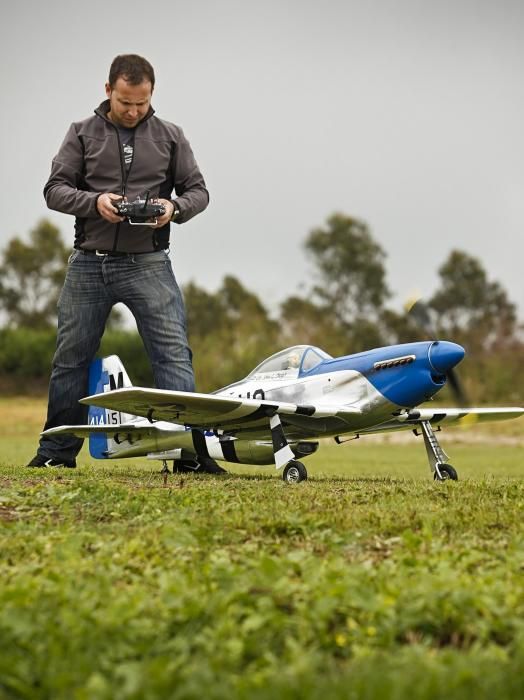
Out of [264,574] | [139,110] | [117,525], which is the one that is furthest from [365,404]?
[264,574]

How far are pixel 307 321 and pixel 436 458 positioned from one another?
42050mm

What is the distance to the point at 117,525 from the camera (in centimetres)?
479

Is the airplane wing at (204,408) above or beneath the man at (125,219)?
beneath

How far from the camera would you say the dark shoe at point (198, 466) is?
29.9 feet

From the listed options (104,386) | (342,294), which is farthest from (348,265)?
(104,386)

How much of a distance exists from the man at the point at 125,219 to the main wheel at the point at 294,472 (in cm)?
119

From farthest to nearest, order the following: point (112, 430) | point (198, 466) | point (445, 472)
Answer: point (112, 430)
point (198, 466)
point (445, 472)

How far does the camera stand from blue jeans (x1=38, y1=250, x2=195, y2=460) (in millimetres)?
8156

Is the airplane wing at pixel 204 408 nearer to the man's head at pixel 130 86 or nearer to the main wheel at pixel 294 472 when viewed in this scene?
the main wheel at pixel 294 472

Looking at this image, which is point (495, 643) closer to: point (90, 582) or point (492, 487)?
point (90, 582)

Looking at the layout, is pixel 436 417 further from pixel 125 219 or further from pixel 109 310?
pixel 125 219

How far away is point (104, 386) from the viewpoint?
407 inches

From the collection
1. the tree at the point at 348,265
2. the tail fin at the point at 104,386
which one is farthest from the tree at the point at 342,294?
the tail fin at the point at 104,386

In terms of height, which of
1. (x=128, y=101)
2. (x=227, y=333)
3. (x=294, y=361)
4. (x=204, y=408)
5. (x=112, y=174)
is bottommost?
(x=204, y=408)
